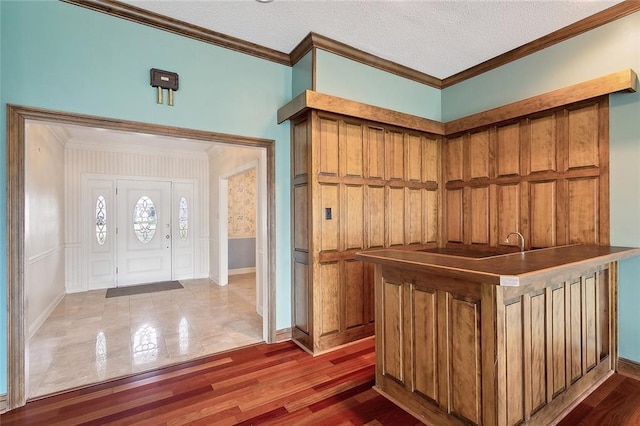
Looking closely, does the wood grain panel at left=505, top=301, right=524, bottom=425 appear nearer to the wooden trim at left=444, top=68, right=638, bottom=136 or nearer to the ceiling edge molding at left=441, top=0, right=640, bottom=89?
the wooden trim at left=444, top=68, right=638, bottom=136

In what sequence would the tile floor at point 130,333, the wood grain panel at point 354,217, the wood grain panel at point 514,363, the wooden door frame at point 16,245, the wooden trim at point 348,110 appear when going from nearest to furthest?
1. the wood grain panel at point 514,363
2. the wooden door frame at point 16,245
3. the tile floor at point 130,333
4. the wooden trim at point 348,110
5. the wood grain panel at point 354,217

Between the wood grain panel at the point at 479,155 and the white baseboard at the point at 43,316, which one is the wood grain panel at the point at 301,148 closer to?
the wood grain panel at the point at 479,155

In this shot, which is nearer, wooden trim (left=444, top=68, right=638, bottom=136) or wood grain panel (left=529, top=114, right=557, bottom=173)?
wooden trim (left=444, top=68, right=638, bottom=136)

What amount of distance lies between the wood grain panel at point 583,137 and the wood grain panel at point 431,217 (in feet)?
4.62

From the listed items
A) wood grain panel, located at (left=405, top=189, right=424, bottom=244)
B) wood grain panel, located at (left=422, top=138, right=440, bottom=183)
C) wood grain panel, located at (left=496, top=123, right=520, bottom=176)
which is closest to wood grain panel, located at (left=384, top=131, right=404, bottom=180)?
wood grain panel, located at (left=405, top=189, right=424, bottom=244)

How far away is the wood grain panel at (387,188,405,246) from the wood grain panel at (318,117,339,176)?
830mm

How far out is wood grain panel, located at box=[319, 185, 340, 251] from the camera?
3.09 m

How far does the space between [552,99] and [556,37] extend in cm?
63

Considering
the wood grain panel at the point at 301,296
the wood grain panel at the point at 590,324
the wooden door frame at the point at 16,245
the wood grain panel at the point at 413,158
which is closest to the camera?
the wooden door frame at the point at 16,245

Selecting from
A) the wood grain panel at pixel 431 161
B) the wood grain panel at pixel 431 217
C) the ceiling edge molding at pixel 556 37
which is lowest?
the wood grain panel at pixel 431 217

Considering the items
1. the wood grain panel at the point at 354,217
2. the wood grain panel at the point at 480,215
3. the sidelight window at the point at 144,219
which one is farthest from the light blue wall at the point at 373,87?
the sidelight window at the point at 144,219

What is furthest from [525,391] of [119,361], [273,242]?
[119,361]

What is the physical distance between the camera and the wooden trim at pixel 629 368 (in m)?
2.56

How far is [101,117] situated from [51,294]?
11.9ft
